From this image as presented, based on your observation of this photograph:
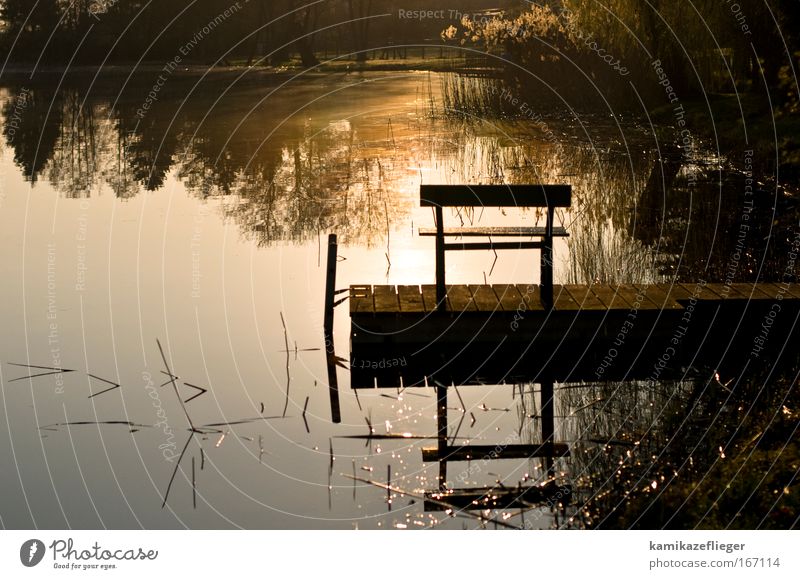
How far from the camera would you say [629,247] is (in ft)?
58.1

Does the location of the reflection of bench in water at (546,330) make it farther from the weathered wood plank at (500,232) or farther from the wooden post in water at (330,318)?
the wooden post in water at (330,318)

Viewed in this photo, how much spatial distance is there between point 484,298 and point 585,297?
42.1 inches

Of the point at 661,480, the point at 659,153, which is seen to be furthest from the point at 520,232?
the point at 659,153

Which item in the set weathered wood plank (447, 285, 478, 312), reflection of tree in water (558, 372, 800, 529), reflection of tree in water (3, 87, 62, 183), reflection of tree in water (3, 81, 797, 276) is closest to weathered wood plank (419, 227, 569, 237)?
weathered wood plank (447, 285, 478, 312)

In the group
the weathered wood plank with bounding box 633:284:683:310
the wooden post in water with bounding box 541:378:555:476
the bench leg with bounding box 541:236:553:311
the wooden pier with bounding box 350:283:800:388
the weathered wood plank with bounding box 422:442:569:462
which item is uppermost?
the bench leg with bounding box 541:236:553:311

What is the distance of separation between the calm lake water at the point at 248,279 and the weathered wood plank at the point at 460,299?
1205 millimetres

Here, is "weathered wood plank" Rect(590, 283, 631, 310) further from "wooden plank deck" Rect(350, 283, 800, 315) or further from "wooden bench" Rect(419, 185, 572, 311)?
"wooden bench" Rect(419, 185, 572, 311)

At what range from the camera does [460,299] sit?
13.4 metres

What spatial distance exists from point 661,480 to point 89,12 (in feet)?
199

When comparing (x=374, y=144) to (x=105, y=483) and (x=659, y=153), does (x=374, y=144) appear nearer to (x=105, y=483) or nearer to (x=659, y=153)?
(x=659, y=153)

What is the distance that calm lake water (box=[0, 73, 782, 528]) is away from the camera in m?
9.77

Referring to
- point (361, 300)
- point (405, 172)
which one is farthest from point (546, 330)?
point (405, 172)

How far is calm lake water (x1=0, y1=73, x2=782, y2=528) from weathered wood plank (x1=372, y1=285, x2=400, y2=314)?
23.7 inches

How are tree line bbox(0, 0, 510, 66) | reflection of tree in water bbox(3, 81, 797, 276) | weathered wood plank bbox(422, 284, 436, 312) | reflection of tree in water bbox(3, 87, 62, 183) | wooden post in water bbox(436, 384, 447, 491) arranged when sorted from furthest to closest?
tree line bbox(0, 0, 510, 66), reflection of tree in water bbox(3, 87, 62, 183), reflection of tree in water bbox(3, 81, 797, 276), weathered wood plank bbox(422, 284, 436, 312), wooden post in water bbox(436, 384, 447, 491)
